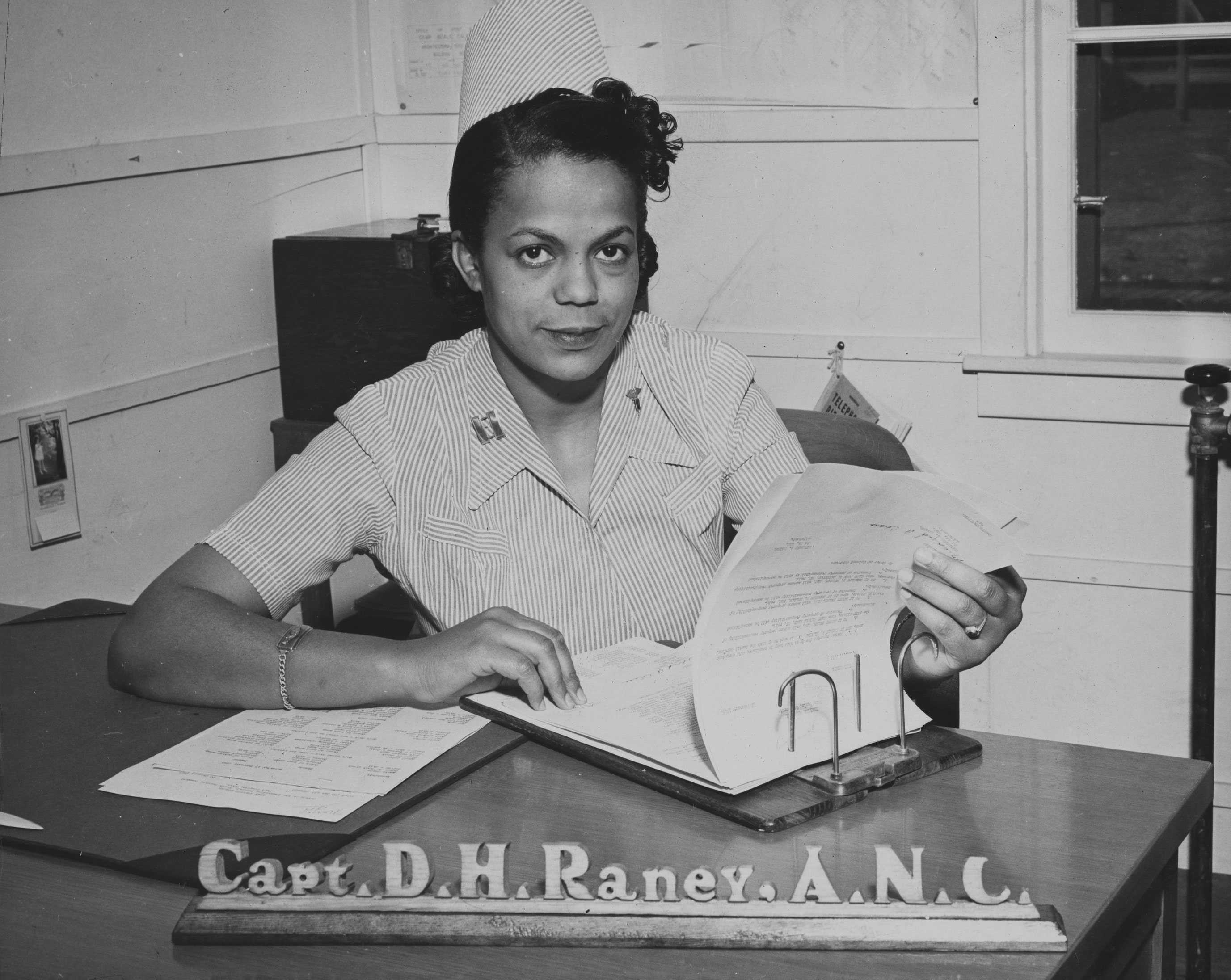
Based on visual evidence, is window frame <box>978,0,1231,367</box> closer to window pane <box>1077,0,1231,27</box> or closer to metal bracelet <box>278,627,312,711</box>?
window pane <box>1077,0,1231,27</box>

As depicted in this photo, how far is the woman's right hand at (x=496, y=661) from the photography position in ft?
4.09

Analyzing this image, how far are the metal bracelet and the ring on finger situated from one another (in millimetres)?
635

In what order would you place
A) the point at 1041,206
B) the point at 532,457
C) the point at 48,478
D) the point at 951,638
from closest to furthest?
the point at 951,638
the point at 532,457
the point at 48,478
the point at 1041,206

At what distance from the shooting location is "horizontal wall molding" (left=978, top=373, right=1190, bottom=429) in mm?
2564

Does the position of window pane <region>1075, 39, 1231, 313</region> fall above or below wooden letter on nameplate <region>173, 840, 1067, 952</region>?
above

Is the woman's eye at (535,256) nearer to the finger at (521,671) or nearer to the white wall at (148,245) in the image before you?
the finger at (521,671)

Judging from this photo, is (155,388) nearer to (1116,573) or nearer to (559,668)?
(559,668)

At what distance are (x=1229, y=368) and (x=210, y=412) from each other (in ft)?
6.36

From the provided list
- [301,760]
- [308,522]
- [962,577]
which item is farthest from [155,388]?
[962,577]

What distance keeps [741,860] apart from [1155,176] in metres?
2.07

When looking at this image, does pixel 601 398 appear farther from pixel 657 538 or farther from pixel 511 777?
pixel 511 777

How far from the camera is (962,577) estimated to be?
1.09 m

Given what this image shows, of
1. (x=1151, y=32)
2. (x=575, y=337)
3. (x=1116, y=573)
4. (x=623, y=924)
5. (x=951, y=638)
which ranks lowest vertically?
(x=1116, y=573)

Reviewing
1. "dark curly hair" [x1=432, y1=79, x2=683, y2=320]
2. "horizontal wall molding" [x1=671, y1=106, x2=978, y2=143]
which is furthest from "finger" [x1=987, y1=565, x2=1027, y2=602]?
"horizontal wall molding" [x1=671, y1=106, x2=978, y2=143]
